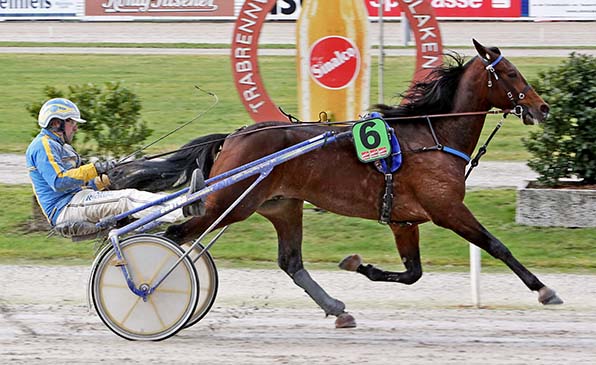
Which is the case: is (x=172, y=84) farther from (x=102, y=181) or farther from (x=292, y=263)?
(x=102, y=181)

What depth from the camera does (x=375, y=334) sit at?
A: 7062 millimetres

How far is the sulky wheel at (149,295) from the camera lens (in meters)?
6.80

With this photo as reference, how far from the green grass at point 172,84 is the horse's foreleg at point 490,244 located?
22.3 feet

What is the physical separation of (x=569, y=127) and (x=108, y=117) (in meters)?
4.26

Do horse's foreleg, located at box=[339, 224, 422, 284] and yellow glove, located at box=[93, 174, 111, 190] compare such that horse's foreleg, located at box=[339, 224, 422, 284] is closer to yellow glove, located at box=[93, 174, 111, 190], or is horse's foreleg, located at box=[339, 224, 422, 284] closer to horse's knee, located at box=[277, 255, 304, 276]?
horse's knee, located at box=[277, 255, 304, 276]

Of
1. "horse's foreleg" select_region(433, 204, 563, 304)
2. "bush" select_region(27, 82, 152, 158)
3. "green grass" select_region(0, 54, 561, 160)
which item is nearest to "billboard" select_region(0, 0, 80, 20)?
"green grass" select_region(0, 54, 561, 160)

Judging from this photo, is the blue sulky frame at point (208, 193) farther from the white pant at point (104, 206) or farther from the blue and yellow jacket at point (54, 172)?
the blue and yellow jacket at point (54, 172)

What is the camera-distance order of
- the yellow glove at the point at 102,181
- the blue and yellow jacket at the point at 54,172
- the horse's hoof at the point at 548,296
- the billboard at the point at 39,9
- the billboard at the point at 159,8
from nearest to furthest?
the blue and yellow jacket at the point at 54,172 < the horse's hoof at the point at 548,296 < the yellow glove at the point at 102,181 < the billboard at the point at 159,8 < the billboard at the point at 39,9

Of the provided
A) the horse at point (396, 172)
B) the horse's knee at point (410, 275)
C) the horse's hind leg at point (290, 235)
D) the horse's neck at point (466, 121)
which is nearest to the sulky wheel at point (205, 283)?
the horse at point (396, 172)

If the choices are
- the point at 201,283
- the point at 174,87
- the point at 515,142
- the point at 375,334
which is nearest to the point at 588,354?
the point at 375,334

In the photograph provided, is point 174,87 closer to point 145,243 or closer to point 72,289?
point 72,289

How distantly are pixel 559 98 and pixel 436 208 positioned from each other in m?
3.43

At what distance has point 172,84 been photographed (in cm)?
1928

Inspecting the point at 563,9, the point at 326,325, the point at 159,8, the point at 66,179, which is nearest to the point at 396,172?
the point at 326,325
